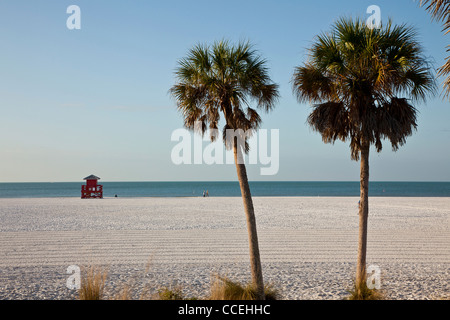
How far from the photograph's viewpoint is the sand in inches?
355

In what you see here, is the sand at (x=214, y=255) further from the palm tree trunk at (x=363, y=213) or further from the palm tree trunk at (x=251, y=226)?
the palm tree trunk at (x=251, y=226)

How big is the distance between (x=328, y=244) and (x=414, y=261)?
3489mm

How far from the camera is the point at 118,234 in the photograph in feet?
56.5

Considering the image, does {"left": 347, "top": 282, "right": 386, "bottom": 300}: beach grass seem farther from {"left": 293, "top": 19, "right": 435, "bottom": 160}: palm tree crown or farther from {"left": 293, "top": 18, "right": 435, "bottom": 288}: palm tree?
{"left": 293, "top": 19, "right": 435, "bottom": 160}: palm tree crown

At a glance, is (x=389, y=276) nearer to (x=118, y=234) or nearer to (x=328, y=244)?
(x=328, y=244)

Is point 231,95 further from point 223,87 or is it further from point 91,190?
point 91,190

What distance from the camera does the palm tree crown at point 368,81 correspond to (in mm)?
7938

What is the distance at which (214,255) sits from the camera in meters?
12.6

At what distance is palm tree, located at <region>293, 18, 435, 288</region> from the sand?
1957mm

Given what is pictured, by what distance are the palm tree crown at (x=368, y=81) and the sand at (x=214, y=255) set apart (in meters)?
3.56

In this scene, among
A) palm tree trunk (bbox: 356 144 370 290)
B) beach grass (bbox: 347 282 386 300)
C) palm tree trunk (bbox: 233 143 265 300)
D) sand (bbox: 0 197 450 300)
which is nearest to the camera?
palm tree trunk (bbox: 233 143 265 300)

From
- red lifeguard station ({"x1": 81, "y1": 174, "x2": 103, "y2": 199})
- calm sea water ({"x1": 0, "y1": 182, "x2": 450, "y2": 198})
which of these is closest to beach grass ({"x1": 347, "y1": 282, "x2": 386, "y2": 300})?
red lifeguard station ({"x1": 81, "y1": 174, "x2": 103, "y2": 199})

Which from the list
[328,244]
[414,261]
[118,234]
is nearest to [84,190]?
[118,234]

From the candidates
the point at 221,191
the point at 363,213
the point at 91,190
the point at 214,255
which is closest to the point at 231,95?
the point at 363,213
